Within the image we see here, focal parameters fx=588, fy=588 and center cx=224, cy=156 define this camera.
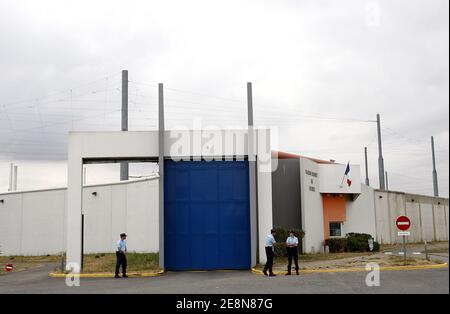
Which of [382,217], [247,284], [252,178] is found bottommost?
[247,284]

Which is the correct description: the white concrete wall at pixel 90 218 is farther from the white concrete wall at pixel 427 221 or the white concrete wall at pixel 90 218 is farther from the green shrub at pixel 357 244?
the white concrete wall at pixel 427 221

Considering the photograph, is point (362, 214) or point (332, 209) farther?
point (362, 214)

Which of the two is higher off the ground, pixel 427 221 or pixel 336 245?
pixel 427 221

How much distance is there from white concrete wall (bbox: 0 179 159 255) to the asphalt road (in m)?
18.0

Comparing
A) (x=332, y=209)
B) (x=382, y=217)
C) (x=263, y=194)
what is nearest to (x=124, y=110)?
(x=332, y=209)

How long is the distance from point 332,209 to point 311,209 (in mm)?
3953

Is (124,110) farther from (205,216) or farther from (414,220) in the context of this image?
(414,220)

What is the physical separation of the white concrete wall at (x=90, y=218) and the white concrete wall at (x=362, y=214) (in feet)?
42.3

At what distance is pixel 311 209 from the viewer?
108ft

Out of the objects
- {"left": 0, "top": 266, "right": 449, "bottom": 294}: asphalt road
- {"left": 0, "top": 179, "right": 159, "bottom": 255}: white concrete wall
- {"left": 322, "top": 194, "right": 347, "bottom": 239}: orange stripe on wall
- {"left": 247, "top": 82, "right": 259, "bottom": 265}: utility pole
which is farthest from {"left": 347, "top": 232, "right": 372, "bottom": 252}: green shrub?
{"left": 0, "top": 266, "right": 449, "bottom": 294}: asphalt road

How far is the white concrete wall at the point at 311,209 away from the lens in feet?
104

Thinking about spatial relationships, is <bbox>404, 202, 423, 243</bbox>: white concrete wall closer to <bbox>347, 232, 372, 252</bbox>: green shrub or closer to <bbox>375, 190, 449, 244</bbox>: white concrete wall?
<bbox>375, 190, 449, 244</bbox>: white concrete wall
